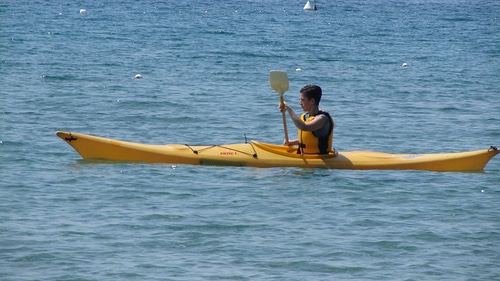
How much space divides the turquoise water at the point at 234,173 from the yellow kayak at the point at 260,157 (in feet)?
0.36

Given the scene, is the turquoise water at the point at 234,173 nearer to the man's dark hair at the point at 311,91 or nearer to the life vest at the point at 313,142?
the life vest at the point at 313,142

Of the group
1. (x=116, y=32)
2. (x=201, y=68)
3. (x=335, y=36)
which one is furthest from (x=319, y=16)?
(x=201, y=68)

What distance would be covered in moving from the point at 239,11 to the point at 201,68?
23109 millimetres

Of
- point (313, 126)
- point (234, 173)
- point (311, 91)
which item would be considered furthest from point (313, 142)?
point (234, 173)

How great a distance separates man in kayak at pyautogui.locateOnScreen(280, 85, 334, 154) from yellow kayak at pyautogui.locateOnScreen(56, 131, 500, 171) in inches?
4.5

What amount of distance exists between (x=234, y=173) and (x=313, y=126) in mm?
990

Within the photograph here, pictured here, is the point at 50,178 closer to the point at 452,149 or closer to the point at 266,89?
the point at 452,149

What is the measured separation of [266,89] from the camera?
19078 millimetres

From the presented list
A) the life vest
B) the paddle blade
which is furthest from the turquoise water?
the paddle blade

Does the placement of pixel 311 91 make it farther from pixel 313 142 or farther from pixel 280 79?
pixel 280 79

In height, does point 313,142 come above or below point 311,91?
below

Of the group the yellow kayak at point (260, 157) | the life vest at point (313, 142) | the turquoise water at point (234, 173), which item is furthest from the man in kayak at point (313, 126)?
the turquoise water at point (234, 173)

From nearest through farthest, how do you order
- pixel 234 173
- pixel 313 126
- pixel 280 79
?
1. pixel 313 126
2. pixel 234 173
3. pixel 280 79

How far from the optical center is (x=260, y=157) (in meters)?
10.9
